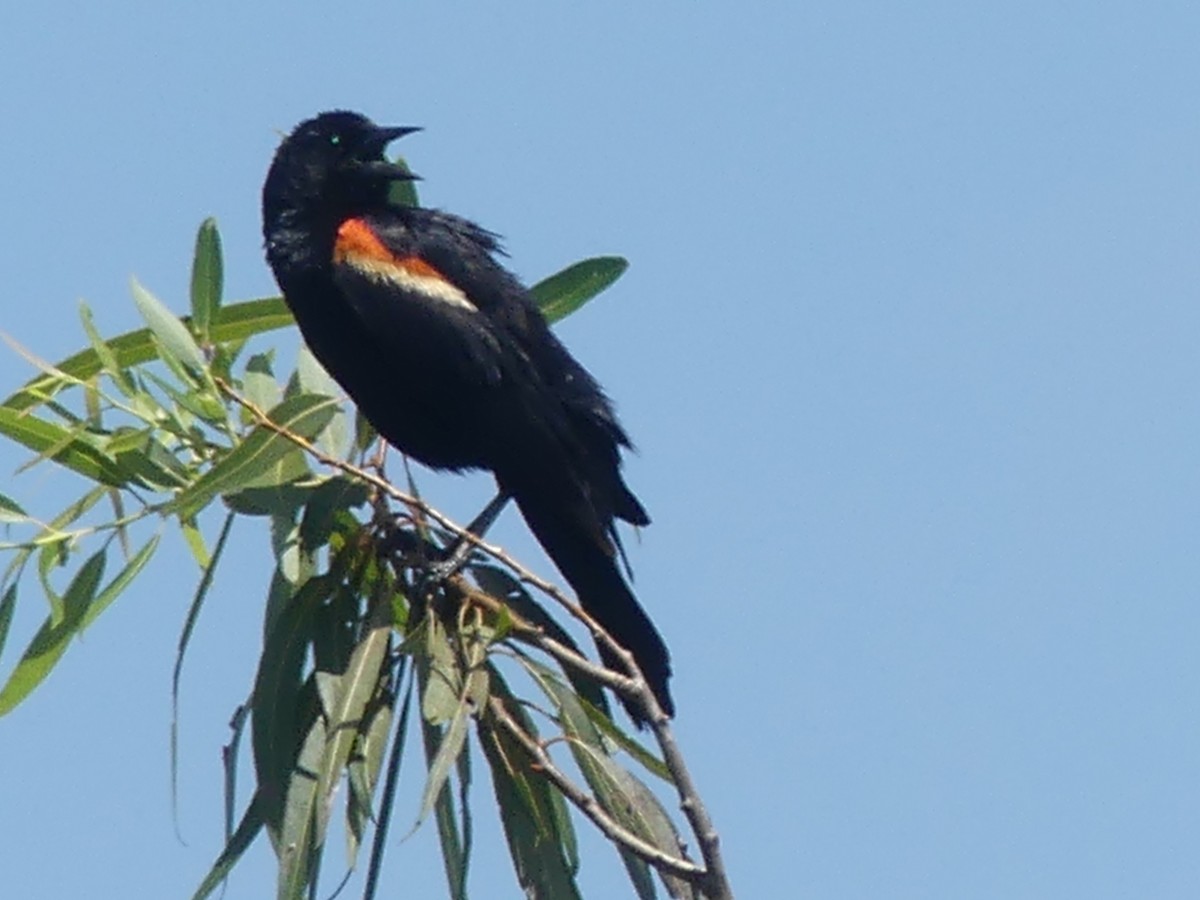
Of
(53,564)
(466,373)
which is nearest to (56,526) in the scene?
(53,564)

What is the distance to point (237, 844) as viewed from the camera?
271 cm

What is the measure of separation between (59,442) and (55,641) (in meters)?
0.30

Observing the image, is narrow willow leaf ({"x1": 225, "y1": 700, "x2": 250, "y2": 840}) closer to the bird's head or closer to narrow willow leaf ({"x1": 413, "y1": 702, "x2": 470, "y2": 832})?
narrow willow leaf ({"x1": 413, "y1": 702, "x2": 470, "y2": 832})

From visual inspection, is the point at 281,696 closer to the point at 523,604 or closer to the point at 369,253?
the point at 523,604

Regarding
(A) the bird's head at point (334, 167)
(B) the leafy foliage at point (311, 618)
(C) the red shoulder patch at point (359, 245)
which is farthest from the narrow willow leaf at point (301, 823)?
(A) the bird's head at point (334, 167)

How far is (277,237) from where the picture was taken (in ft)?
12.6

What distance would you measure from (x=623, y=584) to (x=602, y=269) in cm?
57

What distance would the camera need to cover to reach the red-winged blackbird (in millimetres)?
3627

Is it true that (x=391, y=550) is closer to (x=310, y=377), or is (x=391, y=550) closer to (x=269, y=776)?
(x=269, y=776)

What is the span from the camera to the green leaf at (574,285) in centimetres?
340

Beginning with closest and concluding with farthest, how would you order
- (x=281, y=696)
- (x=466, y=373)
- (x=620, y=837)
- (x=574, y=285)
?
1. (x=620, y=837)
2. (x=281, y=696)
3. (x=574, y=285)
4. (x=466, y=373)

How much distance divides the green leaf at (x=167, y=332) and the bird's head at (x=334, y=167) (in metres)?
1.08

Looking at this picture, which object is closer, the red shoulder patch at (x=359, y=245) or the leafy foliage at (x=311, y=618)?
the leafy foliage at (x=311, y=618)

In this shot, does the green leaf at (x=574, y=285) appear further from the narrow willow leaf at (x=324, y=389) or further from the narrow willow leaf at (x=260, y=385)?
the narrow willow leaf at (x=260, y=385)
